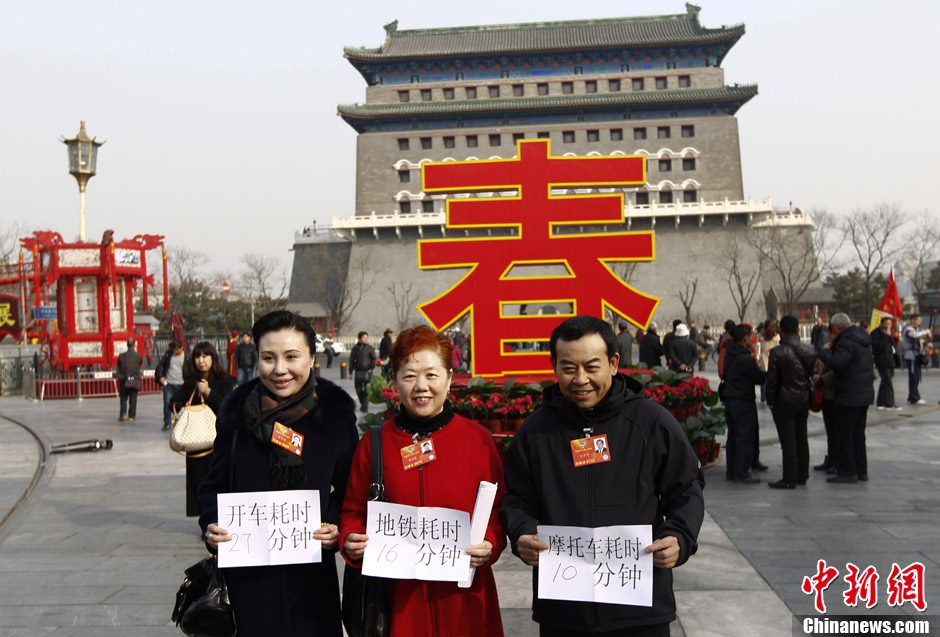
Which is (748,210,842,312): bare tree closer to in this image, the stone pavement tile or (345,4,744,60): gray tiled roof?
(345,4,744,60): gray tiled roof

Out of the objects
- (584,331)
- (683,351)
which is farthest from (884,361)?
(584,331)

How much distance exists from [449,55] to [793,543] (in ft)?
138

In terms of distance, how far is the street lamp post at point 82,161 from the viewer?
776 inches

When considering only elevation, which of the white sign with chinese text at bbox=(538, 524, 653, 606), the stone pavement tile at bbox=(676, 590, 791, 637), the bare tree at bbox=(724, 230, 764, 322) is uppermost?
the bare tree at bbox=(724, 230, 764, 322)

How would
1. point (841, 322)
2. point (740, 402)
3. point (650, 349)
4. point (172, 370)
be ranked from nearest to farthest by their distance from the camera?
point (841, 322) → point (740, 402) → point (172, 370) → point (650, 349)

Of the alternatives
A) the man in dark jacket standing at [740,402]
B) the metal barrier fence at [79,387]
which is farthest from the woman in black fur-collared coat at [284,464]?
the metal barrier fence at [79,387]

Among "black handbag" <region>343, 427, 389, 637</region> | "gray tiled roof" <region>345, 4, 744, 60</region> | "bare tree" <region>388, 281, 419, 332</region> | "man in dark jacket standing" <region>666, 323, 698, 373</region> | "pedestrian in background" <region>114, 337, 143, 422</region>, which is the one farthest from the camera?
"gray tiled roof" <region>345, 4, 744, 60</region>

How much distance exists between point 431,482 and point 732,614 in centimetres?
213

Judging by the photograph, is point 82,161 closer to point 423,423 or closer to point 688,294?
point 423,423

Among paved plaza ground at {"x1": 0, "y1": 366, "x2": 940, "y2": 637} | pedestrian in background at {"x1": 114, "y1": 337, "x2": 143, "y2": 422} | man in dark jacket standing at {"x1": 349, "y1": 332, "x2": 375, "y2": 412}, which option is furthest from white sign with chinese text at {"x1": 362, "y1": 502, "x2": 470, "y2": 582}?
pedestrian in background at {"x1": 114, "y1": 337, "x2": 143, "y2": 422}

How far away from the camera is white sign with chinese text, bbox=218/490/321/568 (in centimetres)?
250

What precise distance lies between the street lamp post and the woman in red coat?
19.4 m

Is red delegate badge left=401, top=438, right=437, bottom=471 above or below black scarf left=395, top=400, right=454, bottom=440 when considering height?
below

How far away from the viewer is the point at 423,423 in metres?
2.51
